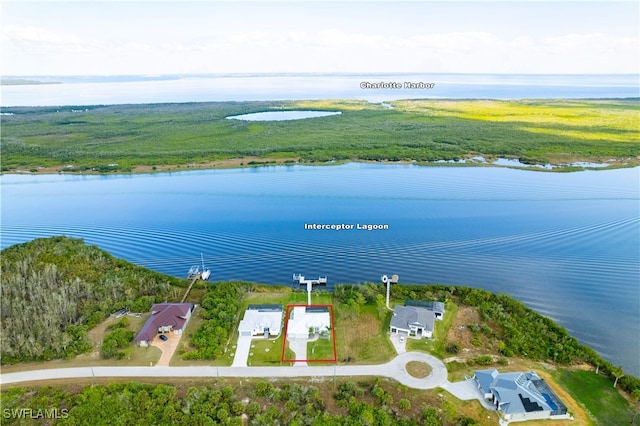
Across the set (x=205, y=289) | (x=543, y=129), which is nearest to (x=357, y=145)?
(x=543, y=129)

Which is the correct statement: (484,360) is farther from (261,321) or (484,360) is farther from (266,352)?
(261,321)

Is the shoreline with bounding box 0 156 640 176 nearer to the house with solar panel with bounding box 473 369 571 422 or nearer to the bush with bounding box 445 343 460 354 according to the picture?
the bush with bounding box 445 343 460 354

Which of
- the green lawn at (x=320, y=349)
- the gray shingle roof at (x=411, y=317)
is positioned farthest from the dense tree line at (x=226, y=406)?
the gray shingle roof at (x=411, y=317)

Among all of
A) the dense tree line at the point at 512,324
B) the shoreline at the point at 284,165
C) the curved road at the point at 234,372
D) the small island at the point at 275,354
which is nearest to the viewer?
the small island at the point at 275,354

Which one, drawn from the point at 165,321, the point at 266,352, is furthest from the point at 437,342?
the point at 165,321

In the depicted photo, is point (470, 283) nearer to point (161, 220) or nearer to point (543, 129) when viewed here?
point (161, 220)

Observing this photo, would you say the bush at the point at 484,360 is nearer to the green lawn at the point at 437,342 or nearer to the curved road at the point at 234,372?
the green lawn at the point at 437,342
